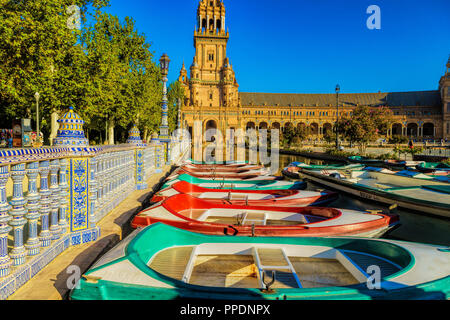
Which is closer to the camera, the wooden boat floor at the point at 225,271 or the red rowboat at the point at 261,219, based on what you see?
the wooden boat floor at the point at 225,271

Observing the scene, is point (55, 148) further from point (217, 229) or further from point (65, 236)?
point (217, 229)

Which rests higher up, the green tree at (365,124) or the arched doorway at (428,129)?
the arched doorway at (428,129)

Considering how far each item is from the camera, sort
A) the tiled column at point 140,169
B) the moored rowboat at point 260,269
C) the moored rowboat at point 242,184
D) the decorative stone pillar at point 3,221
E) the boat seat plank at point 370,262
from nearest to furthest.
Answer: the moored rowboat at point 260,269 → the decorative stone pillar at point 3,221 → the boat seat plank at point 370,262 → the tiled column at point 140,169 → the moored rowboat at point 242,184

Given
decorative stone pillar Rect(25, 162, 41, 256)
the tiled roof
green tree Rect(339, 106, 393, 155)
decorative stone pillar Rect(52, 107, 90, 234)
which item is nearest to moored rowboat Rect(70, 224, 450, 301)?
decorative stone pillar Rect(25, 162, 41, 256)

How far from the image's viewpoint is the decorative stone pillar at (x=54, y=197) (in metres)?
3.64

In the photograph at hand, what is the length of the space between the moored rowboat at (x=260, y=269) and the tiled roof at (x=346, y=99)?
9040cm

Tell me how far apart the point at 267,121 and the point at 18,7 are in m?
81.8

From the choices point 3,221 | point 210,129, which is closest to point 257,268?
point 3,221

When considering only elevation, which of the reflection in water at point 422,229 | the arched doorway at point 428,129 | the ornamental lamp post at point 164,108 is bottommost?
the reflection in water at point 422,229

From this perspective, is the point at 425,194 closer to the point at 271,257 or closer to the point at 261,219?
the point at 261,219

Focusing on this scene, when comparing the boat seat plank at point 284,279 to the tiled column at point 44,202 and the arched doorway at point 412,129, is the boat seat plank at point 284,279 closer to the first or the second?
the tiled column at point 44,202

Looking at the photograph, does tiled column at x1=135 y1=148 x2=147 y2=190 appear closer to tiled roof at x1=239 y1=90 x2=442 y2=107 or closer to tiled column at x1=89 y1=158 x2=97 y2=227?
tiled column at x1=89 y1=158 x2=97 y2=227

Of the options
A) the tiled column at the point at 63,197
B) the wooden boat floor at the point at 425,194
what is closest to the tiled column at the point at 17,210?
the tiled column at the point at 63,197

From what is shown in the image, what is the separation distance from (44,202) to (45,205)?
0.20ft
